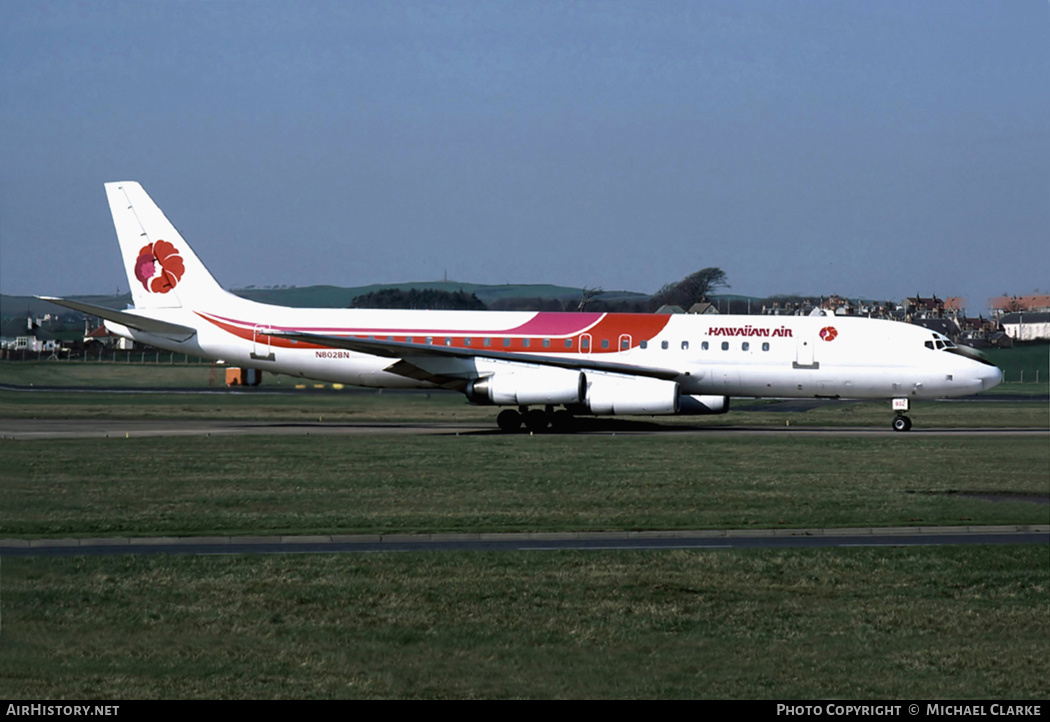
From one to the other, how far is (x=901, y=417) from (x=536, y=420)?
12512 mm

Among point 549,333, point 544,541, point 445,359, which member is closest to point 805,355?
point 549,333

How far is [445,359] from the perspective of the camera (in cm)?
3934

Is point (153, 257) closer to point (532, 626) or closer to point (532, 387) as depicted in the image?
point (532, 387)

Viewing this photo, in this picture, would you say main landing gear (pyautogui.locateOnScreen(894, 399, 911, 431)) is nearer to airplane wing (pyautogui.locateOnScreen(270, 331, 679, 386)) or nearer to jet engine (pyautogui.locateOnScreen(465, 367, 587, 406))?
airplane wing (pyautogui.locateOnScreen(270, 331, 679, 386))

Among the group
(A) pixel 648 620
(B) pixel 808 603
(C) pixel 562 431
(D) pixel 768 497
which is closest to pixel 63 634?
(A) pixel 648 620

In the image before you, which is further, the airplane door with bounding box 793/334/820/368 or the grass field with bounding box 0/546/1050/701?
the airplane door with bounding box 793/334/820/368

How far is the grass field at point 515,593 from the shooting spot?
35.1 ft

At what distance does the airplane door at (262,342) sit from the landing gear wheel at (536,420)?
30.4 feet

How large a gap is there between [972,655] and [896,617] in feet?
5.20

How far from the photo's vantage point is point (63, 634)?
11688mm

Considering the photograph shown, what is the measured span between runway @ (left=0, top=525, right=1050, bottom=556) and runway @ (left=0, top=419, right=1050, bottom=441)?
18.1 meters

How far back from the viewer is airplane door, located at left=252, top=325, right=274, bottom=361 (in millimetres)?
41094

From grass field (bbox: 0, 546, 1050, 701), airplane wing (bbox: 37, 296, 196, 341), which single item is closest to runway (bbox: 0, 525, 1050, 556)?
grass field (bbox: 0, 546, 1050, 701)

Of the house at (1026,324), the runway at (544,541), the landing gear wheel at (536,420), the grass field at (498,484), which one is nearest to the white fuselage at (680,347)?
the landing gear wheel at (536,420)
